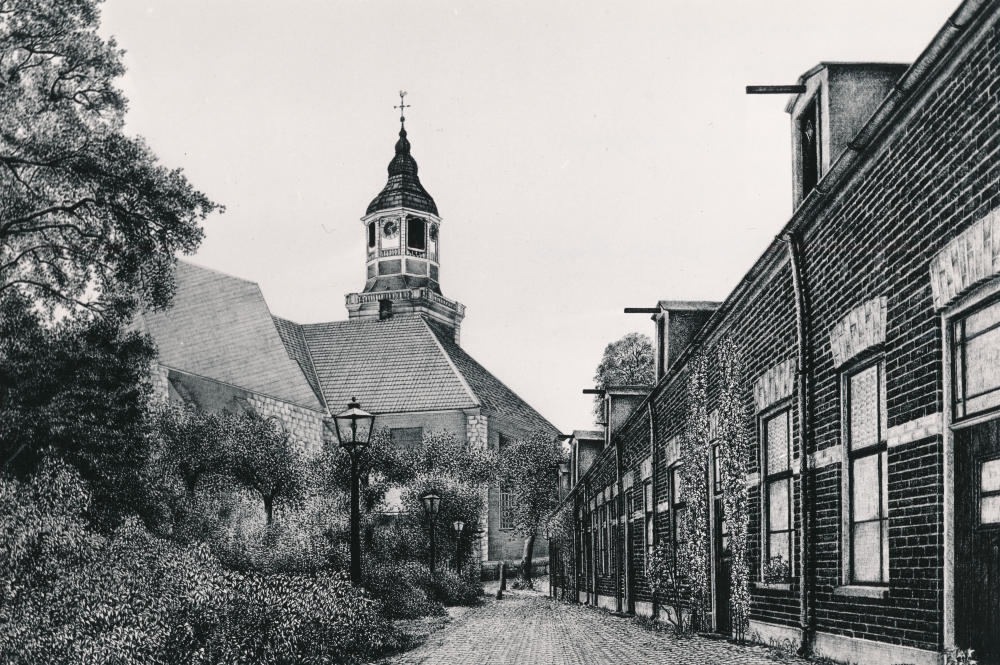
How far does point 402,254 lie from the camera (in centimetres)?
6781

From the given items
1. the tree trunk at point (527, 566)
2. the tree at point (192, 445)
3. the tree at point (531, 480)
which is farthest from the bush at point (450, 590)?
the tree at point (531, 480)

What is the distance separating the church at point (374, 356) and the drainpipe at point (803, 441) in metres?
33.1

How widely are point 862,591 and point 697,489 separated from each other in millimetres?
5995

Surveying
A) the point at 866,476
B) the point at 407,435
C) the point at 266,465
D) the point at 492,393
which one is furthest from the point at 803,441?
the point at 492,393

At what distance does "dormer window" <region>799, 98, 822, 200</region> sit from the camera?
1018 centimetres

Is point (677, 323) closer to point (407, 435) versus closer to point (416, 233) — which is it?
point (407, 435)

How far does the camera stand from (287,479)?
3628 cm

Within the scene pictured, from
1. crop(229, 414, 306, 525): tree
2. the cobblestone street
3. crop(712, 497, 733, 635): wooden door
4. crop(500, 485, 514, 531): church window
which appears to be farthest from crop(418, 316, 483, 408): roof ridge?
crop(712, 497, 733, 635): wooden door

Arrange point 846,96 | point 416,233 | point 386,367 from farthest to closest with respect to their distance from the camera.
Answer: point 416,233
point 386,367
point 846,96

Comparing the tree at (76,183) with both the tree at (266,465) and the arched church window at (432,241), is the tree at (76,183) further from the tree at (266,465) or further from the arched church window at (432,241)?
Result: the arched church window at (432,241)

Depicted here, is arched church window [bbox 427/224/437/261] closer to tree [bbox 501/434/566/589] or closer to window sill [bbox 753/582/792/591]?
tree [bbox 501/434/566/589]

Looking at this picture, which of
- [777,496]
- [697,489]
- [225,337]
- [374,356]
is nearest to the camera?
[777,496]

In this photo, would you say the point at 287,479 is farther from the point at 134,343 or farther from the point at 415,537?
the point at 134,343

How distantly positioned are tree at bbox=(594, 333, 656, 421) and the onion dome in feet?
67.2
